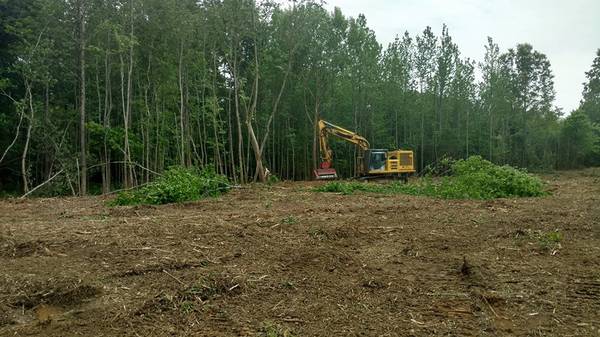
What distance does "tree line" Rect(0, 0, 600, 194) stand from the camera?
65.2 ft

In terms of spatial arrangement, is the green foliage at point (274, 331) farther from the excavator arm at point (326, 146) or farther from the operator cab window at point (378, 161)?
the operator cab window at point (378, 161)

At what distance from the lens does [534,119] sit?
42906mm

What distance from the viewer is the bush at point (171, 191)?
36.2 ft

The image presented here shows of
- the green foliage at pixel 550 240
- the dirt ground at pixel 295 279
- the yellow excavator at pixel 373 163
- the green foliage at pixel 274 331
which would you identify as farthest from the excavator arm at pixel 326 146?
the green foliage at pixel 274 331

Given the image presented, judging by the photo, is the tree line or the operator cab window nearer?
the tree line

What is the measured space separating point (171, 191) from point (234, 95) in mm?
17726

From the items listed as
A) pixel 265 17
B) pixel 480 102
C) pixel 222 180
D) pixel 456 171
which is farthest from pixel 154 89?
pixel 480 102

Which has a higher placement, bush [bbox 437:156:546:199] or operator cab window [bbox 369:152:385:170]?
operator cab window [bbox 369:152:385:170]

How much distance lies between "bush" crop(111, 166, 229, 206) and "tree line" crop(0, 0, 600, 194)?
9.59 ft

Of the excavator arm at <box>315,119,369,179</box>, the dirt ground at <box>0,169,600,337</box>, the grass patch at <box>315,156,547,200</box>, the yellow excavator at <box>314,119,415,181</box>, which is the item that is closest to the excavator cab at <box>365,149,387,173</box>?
the yellow excavator at <box>314,119,415,181</box>

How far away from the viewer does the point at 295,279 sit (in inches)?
172

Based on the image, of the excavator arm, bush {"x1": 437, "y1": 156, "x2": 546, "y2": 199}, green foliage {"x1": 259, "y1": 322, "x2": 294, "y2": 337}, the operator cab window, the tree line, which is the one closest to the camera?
green foliage {"x1": 259, "y1": 322, "x2": 294, "y2": 337}

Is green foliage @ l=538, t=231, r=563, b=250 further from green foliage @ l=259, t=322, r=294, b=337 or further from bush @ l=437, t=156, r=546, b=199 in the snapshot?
bush @ l=437, t=156, r=546, b=199

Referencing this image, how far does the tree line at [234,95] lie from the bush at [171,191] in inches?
115
